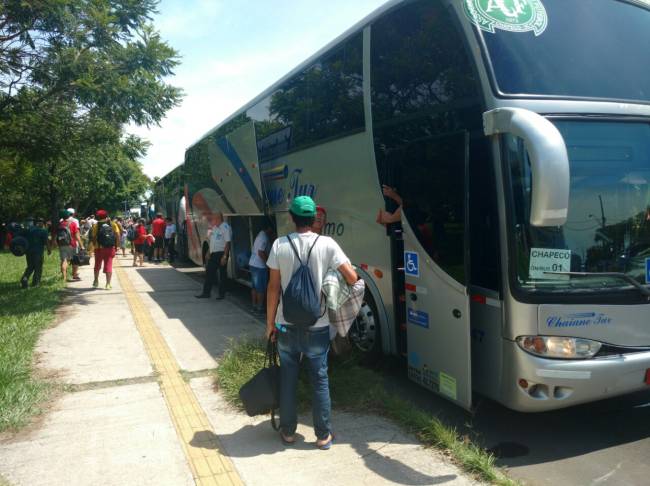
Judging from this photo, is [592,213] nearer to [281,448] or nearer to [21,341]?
[281,448]

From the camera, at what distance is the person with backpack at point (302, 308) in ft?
12.5

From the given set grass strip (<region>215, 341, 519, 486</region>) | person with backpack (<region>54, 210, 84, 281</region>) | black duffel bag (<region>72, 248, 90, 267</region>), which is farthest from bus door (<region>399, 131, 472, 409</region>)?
black duffel bag (<region>72, 248, 90, 267</region>)

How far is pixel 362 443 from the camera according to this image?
410 centimetres

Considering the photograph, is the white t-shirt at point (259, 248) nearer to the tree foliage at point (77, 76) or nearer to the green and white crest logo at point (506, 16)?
the tree foliage at point (77, 76)

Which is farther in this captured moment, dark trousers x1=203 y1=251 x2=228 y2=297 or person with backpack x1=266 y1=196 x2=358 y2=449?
dark trousers x1=203 y1=251 x2=228 y2=297

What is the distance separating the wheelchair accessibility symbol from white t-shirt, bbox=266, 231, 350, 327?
1.08m

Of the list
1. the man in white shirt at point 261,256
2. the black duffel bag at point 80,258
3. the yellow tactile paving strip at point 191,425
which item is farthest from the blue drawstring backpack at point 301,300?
the black duffel bag at point 80,258

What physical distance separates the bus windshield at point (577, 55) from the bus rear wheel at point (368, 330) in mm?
2684

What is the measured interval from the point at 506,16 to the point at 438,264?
6.61ft

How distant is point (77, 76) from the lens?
31.0ft

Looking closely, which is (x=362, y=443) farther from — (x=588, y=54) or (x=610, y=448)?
(x=588, y=54)

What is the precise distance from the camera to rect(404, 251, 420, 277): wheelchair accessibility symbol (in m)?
4.78

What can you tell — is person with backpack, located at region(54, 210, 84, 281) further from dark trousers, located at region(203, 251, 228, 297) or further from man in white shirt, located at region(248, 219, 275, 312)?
man in white shirt, located at region(248, 219, 275, 312)

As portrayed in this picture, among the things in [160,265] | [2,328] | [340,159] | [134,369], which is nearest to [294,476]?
[134,369]
